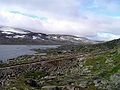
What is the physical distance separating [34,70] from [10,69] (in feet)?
29.5

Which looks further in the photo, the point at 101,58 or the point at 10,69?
the point at 101,58

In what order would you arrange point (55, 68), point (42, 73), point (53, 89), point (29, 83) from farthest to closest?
point (55, 68) → point (42, 73) → point (29, 83) → point (53, 89)

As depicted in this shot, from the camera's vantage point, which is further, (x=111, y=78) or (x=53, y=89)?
(x=111, y=78)

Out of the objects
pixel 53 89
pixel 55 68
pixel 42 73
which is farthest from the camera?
pixel 55 68

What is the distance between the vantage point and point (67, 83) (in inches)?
3297

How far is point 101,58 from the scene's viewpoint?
425 feet

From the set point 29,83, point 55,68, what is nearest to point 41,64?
point 55,68

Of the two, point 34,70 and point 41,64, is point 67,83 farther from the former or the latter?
point 41,64

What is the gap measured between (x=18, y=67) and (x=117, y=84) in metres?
57.1

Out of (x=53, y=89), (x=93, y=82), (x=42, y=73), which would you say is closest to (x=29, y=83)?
(x=53, y=89)

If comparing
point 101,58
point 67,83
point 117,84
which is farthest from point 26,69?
point 117,84

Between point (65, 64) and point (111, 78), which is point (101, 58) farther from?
point (111, 78)

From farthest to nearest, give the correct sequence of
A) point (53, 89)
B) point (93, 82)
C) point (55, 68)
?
point (55, 68)
point (93, 82)
point (53, 89)

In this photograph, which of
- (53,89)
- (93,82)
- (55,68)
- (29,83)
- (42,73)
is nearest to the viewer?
(53,89)
